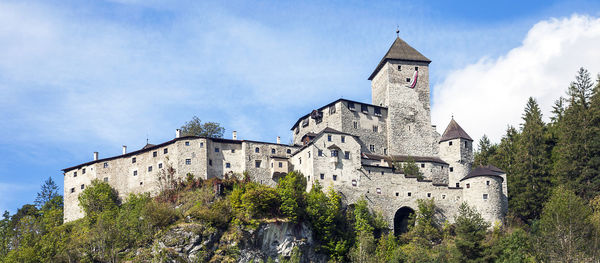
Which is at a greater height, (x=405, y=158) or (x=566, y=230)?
(x=405, y=158)

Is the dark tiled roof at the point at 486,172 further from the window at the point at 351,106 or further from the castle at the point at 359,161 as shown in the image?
the window at the point at 351,106

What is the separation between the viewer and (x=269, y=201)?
2267 inches

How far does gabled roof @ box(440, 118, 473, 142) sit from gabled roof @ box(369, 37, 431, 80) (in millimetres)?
9576

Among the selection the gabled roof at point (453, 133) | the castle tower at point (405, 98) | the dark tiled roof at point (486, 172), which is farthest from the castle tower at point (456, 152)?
the dark tiled roof at point (486, 172)

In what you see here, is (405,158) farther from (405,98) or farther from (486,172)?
(486,172)

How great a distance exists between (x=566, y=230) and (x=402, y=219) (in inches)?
686

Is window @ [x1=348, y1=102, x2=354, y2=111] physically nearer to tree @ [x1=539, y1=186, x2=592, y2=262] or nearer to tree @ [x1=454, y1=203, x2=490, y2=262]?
tree @ [x1=454, y1=203, x2=490, y2=262]

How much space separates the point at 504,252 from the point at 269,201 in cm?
1970

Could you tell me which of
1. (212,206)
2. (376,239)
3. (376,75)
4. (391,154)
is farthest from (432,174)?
(212,206)

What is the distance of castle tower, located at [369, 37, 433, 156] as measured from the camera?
2859 inches

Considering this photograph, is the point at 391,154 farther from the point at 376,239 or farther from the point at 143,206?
the point at 143,206

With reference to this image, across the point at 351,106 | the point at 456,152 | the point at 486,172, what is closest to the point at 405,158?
the point at 456,152

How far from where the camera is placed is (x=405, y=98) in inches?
2953

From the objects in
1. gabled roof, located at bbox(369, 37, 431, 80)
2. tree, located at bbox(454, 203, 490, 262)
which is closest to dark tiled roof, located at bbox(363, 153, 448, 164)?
gabled roof, located at bbox(369, 37, 431, 80)
